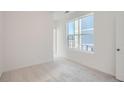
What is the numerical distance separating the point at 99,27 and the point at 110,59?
1.19 m

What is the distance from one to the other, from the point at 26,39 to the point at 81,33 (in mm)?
2528

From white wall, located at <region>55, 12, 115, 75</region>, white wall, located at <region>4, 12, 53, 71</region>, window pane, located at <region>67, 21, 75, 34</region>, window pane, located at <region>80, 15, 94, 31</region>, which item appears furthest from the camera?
window pane, located at <region>67, 21, 75, 34</region>

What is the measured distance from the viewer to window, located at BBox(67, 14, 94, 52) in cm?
496

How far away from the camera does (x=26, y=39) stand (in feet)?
16.9

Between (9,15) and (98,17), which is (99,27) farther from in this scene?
(9,15)

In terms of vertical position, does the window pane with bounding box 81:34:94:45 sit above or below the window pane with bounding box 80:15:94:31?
below

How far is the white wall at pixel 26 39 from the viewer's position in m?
4.60

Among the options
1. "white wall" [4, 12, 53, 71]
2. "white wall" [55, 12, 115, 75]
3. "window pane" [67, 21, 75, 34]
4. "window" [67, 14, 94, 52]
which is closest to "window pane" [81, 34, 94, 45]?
"window" [67, 14, 94, 52]

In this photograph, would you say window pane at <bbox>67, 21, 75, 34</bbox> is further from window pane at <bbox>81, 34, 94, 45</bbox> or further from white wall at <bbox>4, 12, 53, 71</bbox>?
white wall at <bbox>4, 12, 53, 71</bbox>

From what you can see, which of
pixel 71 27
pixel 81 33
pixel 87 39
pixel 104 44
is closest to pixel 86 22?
pixel 81 33

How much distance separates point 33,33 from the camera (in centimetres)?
539

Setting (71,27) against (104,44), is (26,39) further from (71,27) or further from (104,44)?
(104,44)

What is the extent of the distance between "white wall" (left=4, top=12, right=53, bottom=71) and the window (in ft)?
4.02

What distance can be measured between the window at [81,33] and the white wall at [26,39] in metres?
1.23
